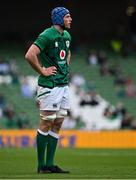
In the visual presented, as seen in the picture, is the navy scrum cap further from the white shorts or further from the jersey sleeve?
the white shorts

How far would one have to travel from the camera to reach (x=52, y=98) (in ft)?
40.1

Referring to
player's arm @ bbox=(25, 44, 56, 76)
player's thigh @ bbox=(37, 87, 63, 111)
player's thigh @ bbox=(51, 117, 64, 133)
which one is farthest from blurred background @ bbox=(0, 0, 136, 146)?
player's arm @ bbox=(25, 44, 56, 76)

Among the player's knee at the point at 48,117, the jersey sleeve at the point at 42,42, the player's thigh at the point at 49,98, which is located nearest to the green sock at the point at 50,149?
the player's knee at the point at 48,117

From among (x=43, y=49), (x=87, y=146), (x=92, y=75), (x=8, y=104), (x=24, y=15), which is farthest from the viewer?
(x=24, y=15)

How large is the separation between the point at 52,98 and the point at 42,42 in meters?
0.86

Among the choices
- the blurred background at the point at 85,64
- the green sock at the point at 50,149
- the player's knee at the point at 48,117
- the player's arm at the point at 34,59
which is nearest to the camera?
the player's arm at the point at 34,59

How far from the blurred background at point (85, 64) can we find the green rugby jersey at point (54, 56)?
18.4 m

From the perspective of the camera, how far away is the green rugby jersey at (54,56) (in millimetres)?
12250

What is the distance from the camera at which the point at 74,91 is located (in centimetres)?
3359

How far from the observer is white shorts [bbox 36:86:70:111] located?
480 inches

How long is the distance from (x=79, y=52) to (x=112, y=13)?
10.6 ft

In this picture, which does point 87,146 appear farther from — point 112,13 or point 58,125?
point 58,125

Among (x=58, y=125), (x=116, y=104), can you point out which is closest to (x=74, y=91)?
(x=116, y=104)

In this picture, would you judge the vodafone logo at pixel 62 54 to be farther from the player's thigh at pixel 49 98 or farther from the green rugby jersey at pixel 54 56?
the player's thigh at pixel 49 98
